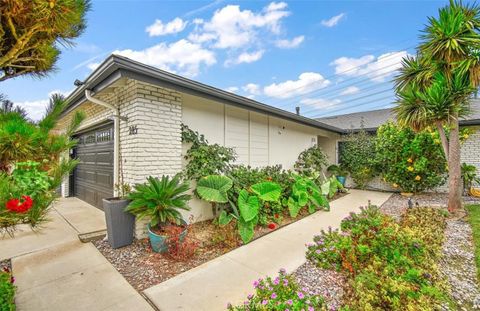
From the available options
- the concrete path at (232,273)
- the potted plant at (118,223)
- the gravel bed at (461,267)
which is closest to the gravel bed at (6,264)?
the potted plant at (118,223)

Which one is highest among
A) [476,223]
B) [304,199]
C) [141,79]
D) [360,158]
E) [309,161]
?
[141,79]

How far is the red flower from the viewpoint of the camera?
4.05ft

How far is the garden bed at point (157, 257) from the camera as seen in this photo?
2.70 metres

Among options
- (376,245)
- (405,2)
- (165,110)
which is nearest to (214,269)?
(376,245)

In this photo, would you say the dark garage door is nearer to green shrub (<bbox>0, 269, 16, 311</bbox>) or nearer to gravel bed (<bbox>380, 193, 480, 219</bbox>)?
green shrub (<bbox>0, 269, 16, 311</bbox>)

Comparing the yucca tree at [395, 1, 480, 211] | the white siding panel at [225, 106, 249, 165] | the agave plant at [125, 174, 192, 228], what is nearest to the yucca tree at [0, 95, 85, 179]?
the agave plant at [125, 174, 192, 228]

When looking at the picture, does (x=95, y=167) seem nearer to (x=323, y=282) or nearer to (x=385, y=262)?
(x=323, y=282)

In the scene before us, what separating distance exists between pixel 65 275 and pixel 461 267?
5.15m

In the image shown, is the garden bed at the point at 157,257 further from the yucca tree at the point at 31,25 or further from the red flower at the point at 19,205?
the yucca tree at the point at 31,25

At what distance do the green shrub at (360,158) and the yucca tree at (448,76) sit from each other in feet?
11.0

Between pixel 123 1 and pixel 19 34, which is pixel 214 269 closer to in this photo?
pixel 19 34

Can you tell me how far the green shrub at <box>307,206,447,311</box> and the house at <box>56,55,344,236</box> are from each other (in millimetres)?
2916

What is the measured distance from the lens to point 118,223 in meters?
3.44

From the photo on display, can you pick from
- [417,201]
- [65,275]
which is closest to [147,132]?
[65,275]
